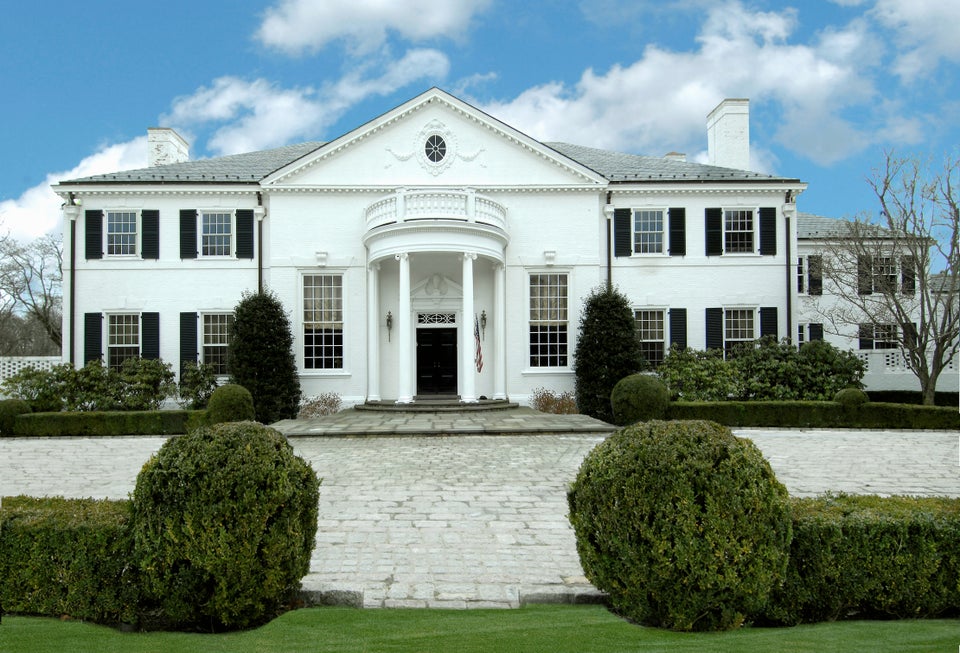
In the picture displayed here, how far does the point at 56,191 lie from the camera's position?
22.4 m

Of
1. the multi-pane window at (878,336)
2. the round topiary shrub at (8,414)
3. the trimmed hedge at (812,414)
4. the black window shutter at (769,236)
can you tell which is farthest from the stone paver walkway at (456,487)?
the black window shutter at (769,236)

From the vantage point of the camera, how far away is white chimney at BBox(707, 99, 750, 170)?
85.4 ft

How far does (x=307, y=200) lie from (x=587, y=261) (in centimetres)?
916

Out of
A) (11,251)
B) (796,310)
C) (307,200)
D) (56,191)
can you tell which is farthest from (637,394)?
(11,251)

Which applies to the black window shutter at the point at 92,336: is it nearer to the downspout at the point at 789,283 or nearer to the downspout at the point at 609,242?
the downspout at the point at 609,242

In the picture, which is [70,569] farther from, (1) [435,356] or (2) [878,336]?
(2) [878,336]

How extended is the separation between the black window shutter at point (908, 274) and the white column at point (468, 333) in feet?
46.6

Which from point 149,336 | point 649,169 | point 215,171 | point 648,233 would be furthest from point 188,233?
point 649,169

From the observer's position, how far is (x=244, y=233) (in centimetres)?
2264

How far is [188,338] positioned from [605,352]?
42.3 ft

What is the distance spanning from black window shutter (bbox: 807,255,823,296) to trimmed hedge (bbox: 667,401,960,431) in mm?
6698

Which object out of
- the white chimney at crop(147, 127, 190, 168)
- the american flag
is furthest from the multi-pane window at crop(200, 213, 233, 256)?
the american flag

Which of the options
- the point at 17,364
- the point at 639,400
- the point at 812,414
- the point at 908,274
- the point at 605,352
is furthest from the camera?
the point at 908,274

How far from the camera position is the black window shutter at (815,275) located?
2442 centimetres
